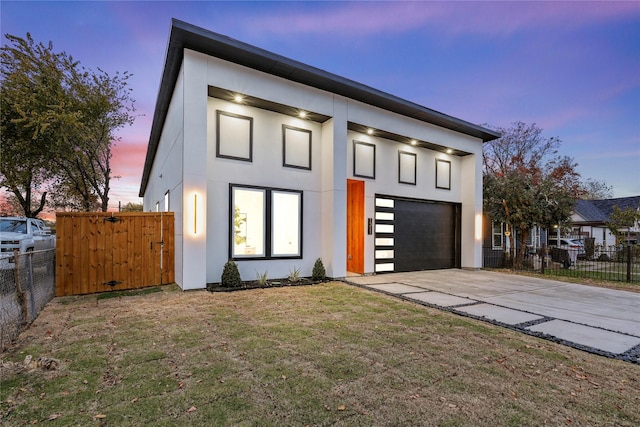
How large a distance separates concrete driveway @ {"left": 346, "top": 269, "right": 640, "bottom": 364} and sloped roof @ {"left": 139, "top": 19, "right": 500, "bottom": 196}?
18.2 feet

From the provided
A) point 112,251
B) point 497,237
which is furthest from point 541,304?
point 497,237

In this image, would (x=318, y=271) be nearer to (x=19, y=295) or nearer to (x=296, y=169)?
(x=296, y=169)

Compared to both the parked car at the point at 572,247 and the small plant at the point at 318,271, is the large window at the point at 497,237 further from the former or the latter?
the small plant at the point at 318,271

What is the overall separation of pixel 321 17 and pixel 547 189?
1101 centimetres

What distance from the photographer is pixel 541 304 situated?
20.5 feet

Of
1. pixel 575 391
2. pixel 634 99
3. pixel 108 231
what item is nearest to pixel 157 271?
pixel 108 231

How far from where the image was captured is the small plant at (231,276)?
705 centimetres

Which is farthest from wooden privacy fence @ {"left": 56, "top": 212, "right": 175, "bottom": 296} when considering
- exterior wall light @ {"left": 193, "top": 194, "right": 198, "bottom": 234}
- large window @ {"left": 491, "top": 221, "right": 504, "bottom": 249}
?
large window @ {"left": 491, "top": 221, "right": 504, "bottom": 249}

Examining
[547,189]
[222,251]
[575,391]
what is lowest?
[575,391]

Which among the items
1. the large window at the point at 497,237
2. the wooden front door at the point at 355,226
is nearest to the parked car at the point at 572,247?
the large window at the point at 497,237

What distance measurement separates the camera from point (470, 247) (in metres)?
12.0

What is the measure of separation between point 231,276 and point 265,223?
1717 mm

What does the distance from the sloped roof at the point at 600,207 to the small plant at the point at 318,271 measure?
23252 millimetres

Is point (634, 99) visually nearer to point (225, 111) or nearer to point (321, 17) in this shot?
point (321, 17)
